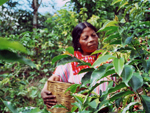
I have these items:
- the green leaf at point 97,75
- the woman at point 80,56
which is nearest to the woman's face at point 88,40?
the woman at point 80,56

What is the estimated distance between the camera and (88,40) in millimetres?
1097

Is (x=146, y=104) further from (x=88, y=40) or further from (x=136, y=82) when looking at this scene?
(x=88, y=40)

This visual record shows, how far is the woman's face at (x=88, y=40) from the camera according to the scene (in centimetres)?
109

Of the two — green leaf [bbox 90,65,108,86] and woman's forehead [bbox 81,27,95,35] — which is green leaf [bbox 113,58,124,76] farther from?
woman's forehead [bbox 81,27,95,35]

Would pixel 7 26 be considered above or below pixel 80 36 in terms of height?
above

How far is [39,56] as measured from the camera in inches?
95.0

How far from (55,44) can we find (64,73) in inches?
54.5

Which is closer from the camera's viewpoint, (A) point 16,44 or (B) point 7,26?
(A) point 16,44

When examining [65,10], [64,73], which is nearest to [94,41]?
[64,73]

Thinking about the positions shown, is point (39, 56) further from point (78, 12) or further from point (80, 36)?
point (80, 36)

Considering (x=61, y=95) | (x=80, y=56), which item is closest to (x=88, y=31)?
(x=80, y=56)

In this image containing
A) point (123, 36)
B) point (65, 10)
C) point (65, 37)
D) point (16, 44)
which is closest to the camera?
point (16, 44)

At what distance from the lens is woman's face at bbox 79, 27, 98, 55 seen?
109 centimetres

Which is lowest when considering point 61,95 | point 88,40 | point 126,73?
point 61,95
